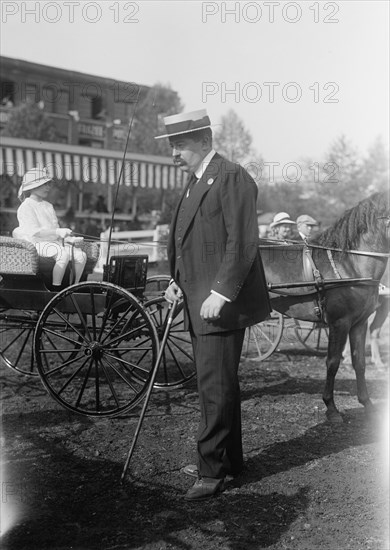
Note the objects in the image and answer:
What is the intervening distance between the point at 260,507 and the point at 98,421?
73.5 inches

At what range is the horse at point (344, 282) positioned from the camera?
→ 532cm

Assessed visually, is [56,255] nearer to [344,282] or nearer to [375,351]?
[344,282]

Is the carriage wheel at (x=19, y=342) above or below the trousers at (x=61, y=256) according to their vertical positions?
below

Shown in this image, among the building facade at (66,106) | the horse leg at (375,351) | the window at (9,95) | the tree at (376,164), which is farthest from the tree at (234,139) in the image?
the horse leg at (375,351)

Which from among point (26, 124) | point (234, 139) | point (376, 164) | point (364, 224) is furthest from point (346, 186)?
point (364, 224)

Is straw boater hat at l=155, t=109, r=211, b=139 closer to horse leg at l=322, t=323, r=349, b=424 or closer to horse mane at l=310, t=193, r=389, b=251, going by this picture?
horse mane at l=310, t=193, r=389, b=251

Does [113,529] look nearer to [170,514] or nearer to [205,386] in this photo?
[170,514]

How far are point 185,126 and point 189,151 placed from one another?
15 centimetres

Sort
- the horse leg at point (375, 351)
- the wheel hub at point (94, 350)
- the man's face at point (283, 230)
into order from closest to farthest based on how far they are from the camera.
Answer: the wheel hub at point (94, 350) < the horse leg at point (375, 351) < the man's face at point (283, 230)

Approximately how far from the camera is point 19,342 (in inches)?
313

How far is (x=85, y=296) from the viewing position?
5.17 metres

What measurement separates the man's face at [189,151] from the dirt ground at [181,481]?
1.89 meters

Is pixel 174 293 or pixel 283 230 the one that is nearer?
pixel 174 293

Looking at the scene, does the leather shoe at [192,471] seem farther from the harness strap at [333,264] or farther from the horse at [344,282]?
the harness strap at [333,264]
